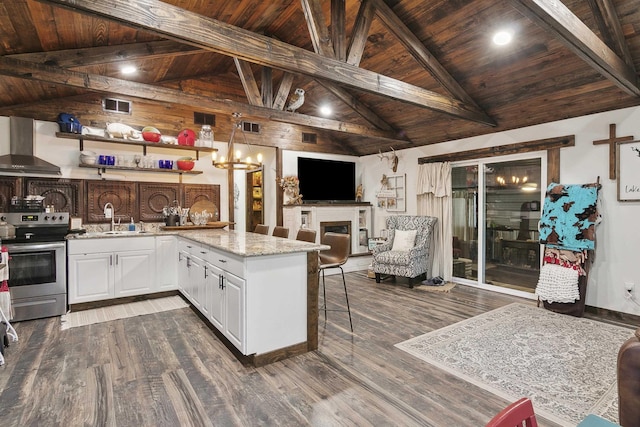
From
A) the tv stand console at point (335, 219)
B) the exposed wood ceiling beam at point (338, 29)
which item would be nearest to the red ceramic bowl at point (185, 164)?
the tv stand console at point (335, 219)

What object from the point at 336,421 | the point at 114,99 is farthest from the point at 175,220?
the point at 336,421

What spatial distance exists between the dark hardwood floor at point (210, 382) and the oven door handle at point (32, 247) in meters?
0.81

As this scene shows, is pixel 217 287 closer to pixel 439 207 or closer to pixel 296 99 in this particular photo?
pixel 296 99

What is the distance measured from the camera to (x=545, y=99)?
416cm

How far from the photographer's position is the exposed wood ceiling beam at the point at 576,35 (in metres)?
2.26

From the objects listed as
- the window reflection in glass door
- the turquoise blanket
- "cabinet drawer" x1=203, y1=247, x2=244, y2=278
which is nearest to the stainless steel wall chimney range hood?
"cabinet drawer" x1=203, y1=247, x2=244, y2=278

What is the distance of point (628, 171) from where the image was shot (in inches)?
149

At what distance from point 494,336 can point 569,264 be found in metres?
1.64

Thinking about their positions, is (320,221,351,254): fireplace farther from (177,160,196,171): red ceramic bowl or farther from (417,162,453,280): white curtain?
(177,160,196,171): red ceramic bowl

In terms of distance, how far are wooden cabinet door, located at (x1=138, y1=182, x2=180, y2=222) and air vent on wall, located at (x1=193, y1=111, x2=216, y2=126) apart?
1.10 m

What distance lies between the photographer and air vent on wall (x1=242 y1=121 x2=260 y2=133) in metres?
5.91

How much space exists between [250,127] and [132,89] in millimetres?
2325

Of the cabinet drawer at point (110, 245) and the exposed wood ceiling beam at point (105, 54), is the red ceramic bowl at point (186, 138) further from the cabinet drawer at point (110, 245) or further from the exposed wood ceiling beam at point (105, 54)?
the cabinet drawer at point (110, 245)

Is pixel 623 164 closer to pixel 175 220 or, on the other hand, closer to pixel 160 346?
pixel 160 346
